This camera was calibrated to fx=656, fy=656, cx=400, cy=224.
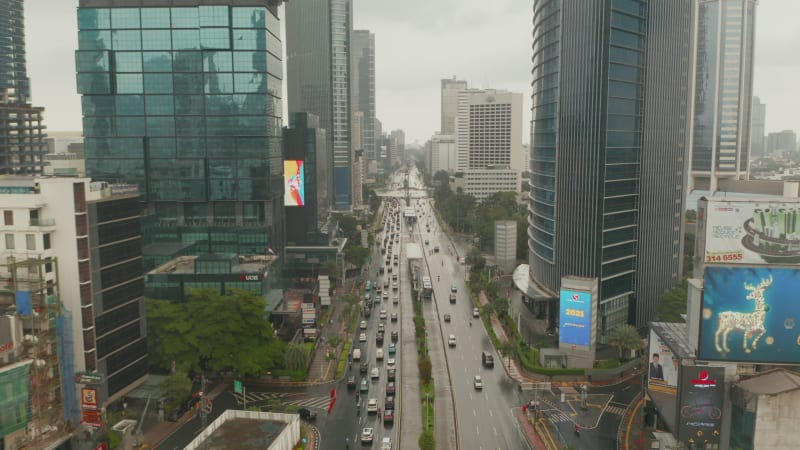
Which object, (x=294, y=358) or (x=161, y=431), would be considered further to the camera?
(x=294, y=358)

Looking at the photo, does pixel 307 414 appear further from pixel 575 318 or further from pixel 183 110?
pixel 183 110

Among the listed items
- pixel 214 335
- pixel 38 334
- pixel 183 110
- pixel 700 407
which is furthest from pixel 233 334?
pixel 700 407

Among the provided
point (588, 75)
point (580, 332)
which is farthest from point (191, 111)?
point (580, 332)

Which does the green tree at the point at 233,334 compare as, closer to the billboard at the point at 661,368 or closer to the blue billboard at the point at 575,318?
the blue billboard at the point at 575,318

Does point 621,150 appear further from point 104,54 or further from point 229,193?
point 104,54

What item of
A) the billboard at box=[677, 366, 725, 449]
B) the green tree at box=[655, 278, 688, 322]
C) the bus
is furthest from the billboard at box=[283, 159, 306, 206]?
the billboard at box=[677, 366, 725, 449]

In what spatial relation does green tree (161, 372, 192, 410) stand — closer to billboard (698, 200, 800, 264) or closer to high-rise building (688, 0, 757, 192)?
billboard (698, 200, 800, 264)

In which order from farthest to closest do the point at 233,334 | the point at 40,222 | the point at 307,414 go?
the point at 233,334 → the point at 307,414 → the point at 40,222

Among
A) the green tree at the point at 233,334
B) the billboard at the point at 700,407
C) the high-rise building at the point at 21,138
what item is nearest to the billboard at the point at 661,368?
the billboard at the point at 700,407
